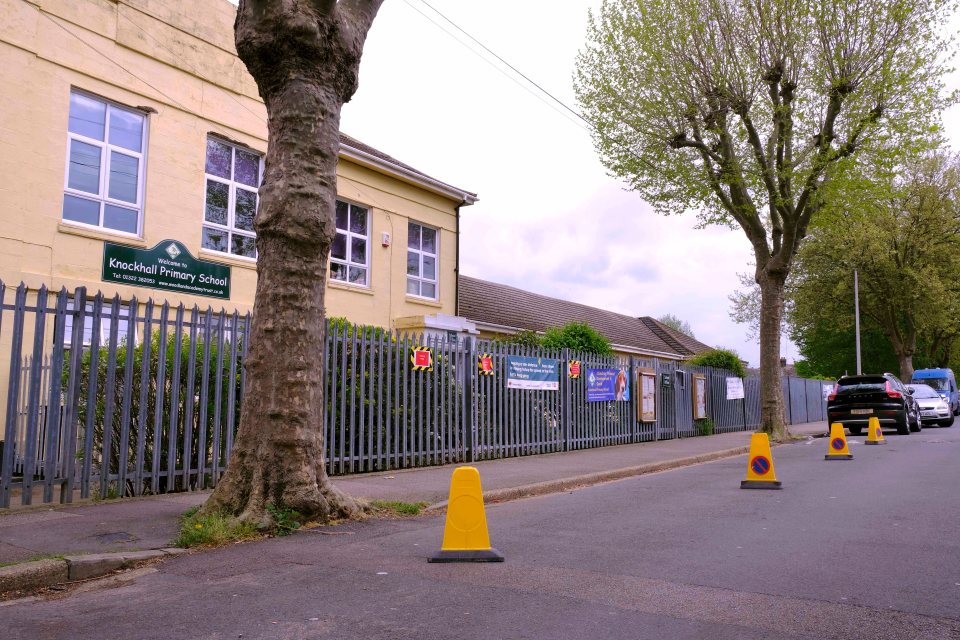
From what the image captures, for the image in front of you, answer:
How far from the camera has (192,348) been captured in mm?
8914

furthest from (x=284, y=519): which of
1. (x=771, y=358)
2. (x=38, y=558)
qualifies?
(x=771, y=358)

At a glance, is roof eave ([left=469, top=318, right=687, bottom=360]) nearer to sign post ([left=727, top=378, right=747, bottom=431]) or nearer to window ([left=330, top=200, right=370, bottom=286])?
sign post ([left=727, top=378, right=747, bottom=431])

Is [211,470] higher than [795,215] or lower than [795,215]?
lower

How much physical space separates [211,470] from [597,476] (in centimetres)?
549

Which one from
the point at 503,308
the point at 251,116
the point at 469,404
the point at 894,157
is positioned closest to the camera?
the point at 469,404

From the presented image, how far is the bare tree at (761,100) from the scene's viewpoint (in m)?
16.6

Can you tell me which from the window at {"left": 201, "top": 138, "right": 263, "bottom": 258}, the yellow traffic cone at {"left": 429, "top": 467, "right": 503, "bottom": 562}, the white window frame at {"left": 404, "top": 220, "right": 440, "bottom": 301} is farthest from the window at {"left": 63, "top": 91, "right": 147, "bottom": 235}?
the yellow traffic cone at {"left": 429, "top": 467, "right": 503, "bottom": 562}

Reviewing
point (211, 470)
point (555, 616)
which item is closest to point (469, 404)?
point (211, 470)

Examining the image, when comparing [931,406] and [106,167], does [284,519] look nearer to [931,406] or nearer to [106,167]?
[106,167]

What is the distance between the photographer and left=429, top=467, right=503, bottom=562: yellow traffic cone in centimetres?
557

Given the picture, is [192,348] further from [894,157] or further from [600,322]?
[600,322]

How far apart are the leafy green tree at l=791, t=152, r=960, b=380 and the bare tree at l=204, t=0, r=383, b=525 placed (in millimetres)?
30607

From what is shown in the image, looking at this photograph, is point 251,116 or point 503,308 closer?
point 251,116

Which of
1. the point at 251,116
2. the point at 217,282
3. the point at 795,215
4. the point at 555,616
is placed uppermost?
the point at 251,116
